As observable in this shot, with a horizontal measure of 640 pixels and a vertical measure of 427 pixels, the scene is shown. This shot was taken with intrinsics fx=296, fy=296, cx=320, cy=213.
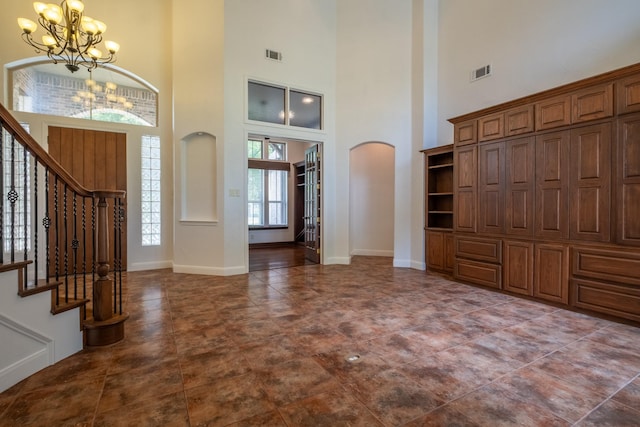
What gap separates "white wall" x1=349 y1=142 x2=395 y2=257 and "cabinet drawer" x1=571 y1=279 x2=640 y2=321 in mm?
3915

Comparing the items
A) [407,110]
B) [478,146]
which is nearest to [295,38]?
[407,110]

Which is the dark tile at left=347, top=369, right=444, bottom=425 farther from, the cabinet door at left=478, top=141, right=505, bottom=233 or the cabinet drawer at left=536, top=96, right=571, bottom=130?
the cabinet drawer at left=536, top=96, right=571, bottom=130

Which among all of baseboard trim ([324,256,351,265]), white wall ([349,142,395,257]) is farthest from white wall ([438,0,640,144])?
baseboard trim ([324,256,351,265])

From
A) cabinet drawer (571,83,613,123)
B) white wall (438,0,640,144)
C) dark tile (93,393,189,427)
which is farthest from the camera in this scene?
white wall (438,0,640,144)

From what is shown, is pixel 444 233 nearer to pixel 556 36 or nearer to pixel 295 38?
pixel 556 36

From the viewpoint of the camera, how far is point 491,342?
265 centimetres

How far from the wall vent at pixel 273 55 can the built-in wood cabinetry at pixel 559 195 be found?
11.6 feet

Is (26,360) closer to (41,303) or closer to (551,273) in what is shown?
(41,303)

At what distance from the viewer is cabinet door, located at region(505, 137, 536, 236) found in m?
3.87

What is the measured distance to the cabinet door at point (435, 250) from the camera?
5344 mm

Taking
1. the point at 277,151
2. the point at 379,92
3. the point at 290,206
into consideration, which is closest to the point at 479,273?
the point at 379,92

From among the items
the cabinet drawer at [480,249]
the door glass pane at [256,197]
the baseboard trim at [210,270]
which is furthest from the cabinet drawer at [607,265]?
the door glass pane at [256,197]

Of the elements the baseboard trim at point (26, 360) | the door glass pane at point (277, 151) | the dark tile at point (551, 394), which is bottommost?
the dark tile at point (551, 394)

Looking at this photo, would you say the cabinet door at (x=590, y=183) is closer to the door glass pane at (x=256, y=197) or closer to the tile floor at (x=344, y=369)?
the tile floor at (x=344, y=369)
